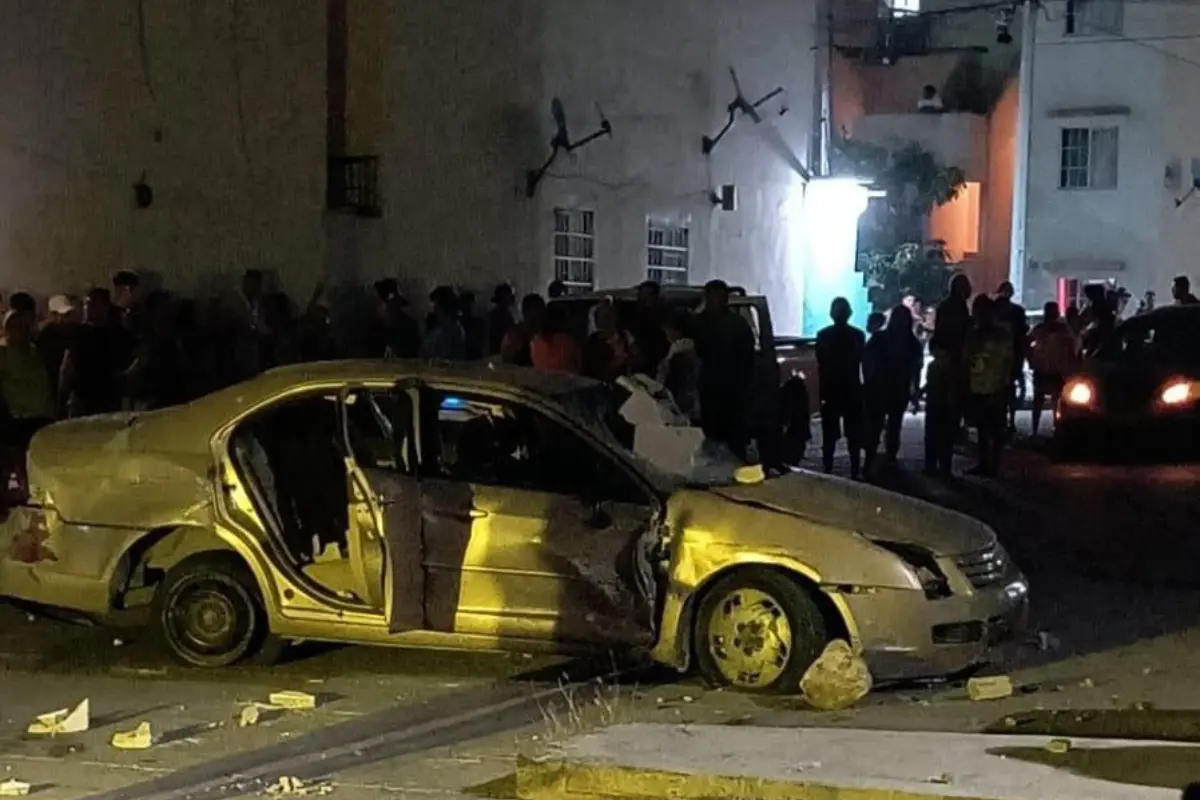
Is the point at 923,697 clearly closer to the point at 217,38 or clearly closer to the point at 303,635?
the point at 303,635

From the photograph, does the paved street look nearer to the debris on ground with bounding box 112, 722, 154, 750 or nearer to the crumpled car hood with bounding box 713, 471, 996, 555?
the debris on ground with bounding box 112, 722, 154, 750

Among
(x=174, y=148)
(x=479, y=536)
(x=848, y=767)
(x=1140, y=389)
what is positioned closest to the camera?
(x=848, y=767)

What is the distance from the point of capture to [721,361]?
46.1ft

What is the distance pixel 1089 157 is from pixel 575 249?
64.0 feet

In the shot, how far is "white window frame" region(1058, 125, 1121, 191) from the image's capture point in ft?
126

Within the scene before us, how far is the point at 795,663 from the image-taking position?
8.70 m

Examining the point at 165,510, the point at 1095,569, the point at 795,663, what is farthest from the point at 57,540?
the point at 1095,569

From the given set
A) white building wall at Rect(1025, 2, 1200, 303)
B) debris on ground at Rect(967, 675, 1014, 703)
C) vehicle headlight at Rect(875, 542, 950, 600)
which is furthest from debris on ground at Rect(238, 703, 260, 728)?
white building wall at Rect(1025, 2, 1200, 303)

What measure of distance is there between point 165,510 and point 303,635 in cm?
88

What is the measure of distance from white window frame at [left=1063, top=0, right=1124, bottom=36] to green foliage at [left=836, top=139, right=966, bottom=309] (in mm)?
3771

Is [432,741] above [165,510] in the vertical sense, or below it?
below

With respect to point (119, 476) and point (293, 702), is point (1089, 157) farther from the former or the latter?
point (293, 702)

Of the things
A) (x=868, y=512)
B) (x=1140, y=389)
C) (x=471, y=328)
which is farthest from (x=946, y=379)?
(x=868, y=512)

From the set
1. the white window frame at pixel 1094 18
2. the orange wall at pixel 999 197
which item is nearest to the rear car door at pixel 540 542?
the white window frame at pixel 1094 18
